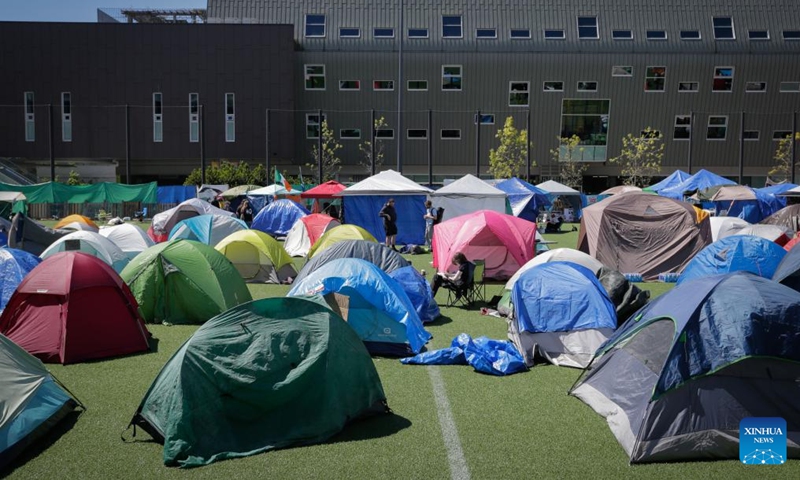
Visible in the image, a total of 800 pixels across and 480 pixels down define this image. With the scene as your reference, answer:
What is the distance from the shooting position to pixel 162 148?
161ft

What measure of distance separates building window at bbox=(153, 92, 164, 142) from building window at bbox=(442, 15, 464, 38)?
2050 cm

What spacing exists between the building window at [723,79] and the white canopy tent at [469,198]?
3145 cm

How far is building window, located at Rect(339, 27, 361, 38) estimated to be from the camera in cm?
4900

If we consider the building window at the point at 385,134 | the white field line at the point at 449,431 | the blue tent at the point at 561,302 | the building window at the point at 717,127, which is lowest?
the white field line at the point at 449,431

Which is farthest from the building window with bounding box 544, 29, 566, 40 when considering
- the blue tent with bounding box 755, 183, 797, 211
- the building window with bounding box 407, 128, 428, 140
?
the blue tent with bounding box 755, 183, 797, 211

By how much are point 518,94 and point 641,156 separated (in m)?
9.78

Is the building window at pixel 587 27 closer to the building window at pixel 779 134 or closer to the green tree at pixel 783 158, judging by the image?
the building window at pixel 779 134

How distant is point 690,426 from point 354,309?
4.96 metres

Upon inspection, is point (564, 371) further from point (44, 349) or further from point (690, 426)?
point (44, 349)

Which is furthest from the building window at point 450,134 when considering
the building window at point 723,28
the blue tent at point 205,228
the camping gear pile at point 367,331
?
the camping gear pile at point 367,331

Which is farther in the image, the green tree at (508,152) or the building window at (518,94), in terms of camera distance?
the building window at (518,94)

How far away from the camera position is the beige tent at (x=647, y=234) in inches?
688

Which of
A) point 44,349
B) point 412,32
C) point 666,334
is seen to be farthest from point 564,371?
point 412,32

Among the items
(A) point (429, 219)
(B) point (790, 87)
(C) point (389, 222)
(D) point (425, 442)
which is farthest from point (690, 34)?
(D) point (425, 442)
